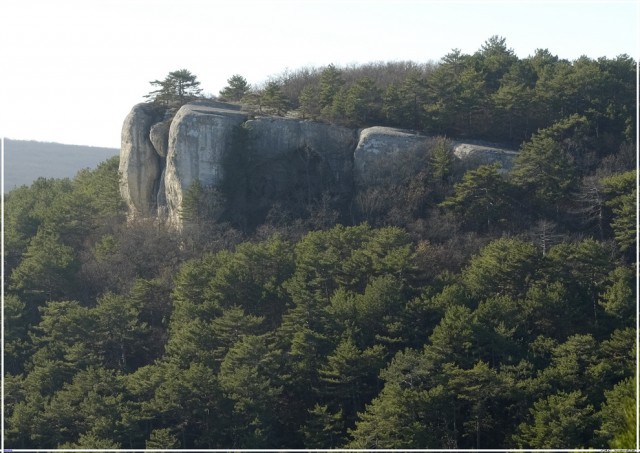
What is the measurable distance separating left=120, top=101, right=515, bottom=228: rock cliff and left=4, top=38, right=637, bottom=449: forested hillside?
0.72 m

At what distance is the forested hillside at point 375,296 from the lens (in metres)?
23.1

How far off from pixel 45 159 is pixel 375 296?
60.3m

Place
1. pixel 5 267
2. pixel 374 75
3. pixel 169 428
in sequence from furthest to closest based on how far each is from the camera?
pixel 374 75 → pixel 5 267 → pixel 169 428

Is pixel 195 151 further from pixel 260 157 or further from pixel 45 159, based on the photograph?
pixel 45 159

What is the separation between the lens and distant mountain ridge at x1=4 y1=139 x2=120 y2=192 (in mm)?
74169

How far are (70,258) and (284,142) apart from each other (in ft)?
26.5

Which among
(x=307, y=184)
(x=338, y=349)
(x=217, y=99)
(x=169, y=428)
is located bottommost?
(x=169, y=428)

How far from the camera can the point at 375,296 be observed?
84.3 ft

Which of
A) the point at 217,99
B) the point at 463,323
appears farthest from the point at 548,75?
the point at 463,323

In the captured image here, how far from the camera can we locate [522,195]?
Answer: 31.2 meters

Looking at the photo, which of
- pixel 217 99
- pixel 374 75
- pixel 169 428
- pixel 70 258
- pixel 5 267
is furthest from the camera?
pixel 374 75

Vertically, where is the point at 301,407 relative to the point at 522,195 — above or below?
below

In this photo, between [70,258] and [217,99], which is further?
[217,99]

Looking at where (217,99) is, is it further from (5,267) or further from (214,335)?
(214,335)
